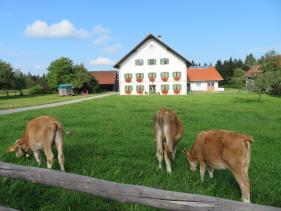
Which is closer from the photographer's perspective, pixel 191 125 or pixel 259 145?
pixel 259 145

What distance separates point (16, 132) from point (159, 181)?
9.18 meters

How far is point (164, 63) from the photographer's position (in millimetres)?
67250

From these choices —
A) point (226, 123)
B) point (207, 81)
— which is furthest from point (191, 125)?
point (207, 81)

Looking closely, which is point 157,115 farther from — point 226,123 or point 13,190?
point 226,123

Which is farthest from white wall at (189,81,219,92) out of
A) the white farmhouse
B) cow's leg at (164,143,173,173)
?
cow's leg at (164,143,173,173)

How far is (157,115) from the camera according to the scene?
8.05m

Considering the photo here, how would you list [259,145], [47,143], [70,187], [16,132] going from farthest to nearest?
[16,132] → [259,145] → [47,143] → [70,187]

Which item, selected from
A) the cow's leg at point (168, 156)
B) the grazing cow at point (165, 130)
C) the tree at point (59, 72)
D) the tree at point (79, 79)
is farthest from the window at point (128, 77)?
the cow's leg at point (168, 156)

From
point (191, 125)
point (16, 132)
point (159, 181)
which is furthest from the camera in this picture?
point (191, 125)

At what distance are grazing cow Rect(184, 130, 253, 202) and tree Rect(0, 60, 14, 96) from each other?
6631 centimetres

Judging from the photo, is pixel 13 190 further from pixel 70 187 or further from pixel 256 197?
pixel 256 197

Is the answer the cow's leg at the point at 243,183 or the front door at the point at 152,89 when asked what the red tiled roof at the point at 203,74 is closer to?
the front door at the point at 152,89

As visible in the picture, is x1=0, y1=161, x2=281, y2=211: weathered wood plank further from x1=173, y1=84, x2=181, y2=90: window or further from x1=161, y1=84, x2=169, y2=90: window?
x1=161, y1=84, x2=169, y2=90: window

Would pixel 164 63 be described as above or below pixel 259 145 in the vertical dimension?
above
